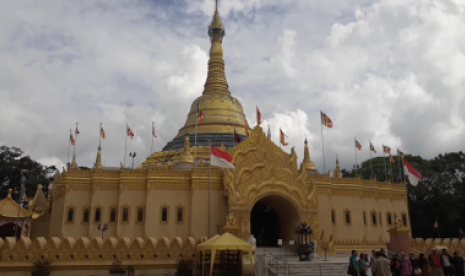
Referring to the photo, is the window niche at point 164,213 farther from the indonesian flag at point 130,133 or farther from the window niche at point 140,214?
the indonesian flag at point 130,133

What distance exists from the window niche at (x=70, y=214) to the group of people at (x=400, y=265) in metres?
22.9

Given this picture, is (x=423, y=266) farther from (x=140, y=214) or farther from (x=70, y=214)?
(x=70, y=214)

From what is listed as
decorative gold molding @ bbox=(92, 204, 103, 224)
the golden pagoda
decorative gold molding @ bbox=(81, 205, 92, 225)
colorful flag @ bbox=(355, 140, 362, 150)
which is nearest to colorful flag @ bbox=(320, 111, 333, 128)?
colorful flag @ bbox=(355, 140, 362, 150)

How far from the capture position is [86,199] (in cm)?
3133

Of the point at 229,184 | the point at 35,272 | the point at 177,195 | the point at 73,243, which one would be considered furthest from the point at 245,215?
the point at 35,272

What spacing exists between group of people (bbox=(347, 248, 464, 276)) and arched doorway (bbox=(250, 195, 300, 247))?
14.8 metres

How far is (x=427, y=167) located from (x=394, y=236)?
31.9 m

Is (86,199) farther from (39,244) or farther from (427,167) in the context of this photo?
(427,167)

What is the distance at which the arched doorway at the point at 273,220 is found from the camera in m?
31.7

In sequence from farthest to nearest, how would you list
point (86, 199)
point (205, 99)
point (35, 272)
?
point (205, 99) < point (86, 199) < point (35, 272)

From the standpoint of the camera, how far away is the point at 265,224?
121 feet

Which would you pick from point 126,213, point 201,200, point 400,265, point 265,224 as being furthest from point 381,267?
point 265,224

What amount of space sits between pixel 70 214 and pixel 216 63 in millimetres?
26196

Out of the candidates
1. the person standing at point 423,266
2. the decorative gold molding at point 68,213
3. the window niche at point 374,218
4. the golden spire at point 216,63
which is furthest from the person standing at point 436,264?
the golden spire at point 216,63
